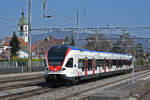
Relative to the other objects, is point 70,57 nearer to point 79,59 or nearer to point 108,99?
point 79,59

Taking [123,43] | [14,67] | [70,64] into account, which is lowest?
[14,67]

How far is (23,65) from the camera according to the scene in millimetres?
45625

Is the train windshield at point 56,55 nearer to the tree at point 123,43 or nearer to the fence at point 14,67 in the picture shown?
the fence at point 14,67

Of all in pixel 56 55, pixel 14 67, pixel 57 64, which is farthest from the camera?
pixel 14 67

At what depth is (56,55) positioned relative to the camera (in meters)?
21.1


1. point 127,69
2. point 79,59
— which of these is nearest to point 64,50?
point 79,59

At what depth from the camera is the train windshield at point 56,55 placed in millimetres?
20797

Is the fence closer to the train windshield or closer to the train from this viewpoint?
the train

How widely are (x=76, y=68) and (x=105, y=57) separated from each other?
32.4 ft

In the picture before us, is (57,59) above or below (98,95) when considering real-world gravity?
above

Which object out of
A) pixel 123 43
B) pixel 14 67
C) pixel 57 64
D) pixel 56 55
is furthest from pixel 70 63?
pixel 123 43

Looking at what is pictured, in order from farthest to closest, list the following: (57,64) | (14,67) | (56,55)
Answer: (14,67), (56,55), (57,64)

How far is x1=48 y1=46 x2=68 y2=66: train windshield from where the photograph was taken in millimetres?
20797

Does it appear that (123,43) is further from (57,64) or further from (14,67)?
(57,64)
